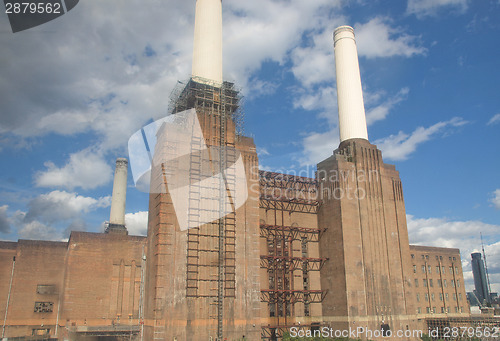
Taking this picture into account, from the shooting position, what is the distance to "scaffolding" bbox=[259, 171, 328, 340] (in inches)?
1853

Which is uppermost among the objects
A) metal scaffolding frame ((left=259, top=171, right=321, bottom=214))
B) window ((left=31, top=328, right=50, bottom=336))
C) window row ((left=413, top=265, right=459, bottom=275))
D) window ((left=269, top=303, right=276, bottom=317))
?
metal scaffolding frame ((left=259, top=171, right=321, bottom=214))

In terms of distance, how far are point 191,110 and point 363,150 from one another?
2270cm

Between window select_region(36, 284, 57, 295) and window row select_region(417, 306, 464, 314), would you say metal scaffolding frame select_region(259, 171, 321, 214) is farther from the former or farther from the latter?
window row select_region(417, 306, 464, 314)

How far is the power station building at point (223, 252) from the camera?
127 feet

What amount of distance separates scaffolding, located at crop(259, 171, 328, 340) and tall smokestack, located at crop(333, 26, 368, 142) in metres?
9.25

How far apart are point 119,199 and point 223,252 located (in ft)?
127

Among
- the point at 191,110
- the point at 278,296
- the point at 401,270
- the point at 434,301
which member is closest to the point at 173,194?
the point at 191,110

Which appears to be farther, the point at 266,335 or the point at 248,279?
the point at 266,335

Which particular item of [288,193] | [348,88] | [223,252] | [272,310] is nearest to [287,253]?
[272,310]

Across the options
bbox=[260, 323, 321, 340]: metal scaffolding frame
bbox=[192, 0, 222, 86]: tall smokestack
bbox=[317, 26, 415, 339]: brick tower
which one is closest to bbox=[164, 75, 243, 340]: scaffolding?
bbox=[192, 0, 222, 86]: tall smokestack

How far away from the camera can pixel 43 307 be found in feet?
158

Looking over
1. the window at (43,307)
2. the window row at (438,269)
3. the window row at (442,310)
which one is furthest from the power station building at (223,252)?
the window row at (438,269)

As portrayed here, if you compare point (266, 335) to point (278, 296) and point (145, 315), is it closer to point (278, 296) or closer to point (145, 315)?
point (278, 296)

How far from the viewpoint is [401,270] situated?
49.9 m
